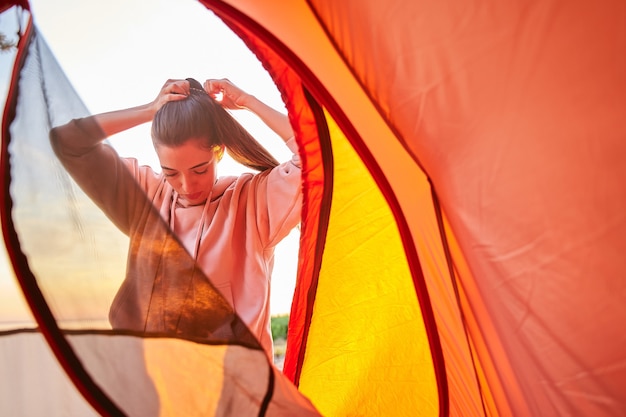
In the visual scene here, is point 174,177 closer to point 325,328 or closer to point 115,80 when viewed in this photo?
point 115,80

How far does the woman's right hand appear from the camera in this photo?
4.10 feet

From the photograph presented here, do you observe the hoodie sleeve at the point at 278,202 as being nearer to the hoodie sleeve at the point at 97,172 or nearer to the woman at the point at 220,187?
the woman at the point at 220,187

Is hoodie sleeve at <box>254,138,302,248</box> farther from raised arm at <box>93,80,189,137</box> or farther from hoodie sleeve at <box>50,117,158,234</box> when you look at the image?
hoodie sleeve at <box>50,117,158,234</box>

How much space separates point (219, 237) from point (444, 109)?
75cm

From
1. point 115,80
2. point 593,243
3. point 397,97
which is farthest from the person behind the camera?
point 115,80

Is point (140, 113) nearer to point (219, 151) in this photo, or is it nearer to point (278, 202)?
point (219, 151)

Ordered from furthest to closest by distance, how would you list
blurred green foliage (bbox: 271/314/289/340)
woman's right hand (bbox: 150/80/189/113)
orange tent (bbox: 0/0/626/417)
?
blurred green foliage (bbox: 271/314/289/340) < woman's right hand (bbox: 150/80/189/113) < orange tent (bbox: 0/0/626/417)

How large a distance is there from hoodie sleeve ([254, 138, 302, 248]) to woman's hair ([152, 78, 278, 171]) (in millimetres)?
72

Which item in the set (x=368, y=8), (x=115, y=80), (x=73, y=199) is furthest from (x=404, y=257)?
(x=115, y=80)

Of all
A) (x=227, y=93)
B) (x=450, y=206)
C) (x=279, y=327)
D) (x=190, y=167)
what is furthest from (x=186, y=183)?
(x=279, y=327)

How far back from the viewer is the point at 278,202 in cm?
135

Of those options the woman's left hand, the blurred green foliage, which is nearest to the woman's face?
the woman's left hand

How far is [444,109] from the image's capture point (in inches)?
29.4

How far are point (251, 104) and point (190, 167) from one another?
0.71 feet
